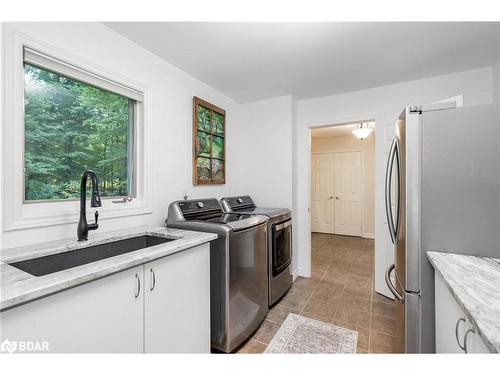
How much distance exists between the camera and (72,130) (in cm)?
151

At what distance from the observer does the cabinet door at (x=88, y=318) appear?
0.75m

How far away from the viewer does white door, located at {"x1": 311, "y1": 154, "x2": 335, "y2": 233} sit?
5.70 m

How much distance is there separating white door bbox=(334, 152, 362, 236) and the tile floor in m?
1.78

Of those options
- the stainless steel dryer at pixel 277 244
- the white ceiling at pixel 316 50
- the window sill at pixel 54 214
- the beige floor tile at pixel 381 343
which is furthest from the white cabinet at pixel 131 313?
the white ceiling at pixel 316 50

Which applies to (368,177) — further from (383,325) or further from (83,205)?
(83,205)

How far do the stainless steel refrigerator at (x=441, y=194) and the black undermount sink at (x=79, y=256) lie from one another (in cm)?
160

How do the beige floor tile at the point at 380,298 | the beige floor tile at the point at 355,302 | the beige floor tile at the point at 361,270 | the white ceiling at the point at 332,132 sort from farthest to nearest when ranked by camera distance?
the white ceiling at the point at 332,132, the beige floor tile at the point at 361,270, the beige floor tile at the point at 380,298, the beige floor tile at the point at 355,302

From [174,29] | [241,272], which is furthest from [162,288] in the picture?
[174,29]

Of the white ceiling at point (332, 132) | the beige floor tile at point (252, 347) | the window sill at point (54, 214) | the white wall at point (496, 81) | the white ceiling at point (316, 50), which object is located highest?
the white ceiling at point (332, 132)

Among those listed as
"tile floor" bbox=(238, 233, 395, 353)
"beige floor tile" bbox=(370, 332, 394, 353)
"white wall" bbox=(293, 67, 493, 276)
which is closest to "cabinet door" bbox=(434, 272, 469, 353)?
"beige floor tile" bbox=(370, 332, 394, 353)

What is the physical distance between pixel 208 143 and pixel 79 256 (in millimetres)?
1640

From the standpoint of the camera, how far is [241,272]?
1747mm

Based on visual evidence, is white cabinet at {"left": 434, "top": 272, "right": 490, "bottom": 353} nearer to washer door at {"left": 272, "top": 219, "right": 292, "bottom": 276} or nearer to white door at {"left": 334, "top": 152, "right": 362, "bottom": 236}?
washer door at {"left": 272, "top": 219, "right": 292, "bottom": 276}

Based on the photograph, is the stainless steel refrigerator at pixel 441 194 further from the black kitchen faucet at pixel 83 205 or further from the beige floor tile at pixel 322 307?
the black kitchen faucet at pixel 83 205
